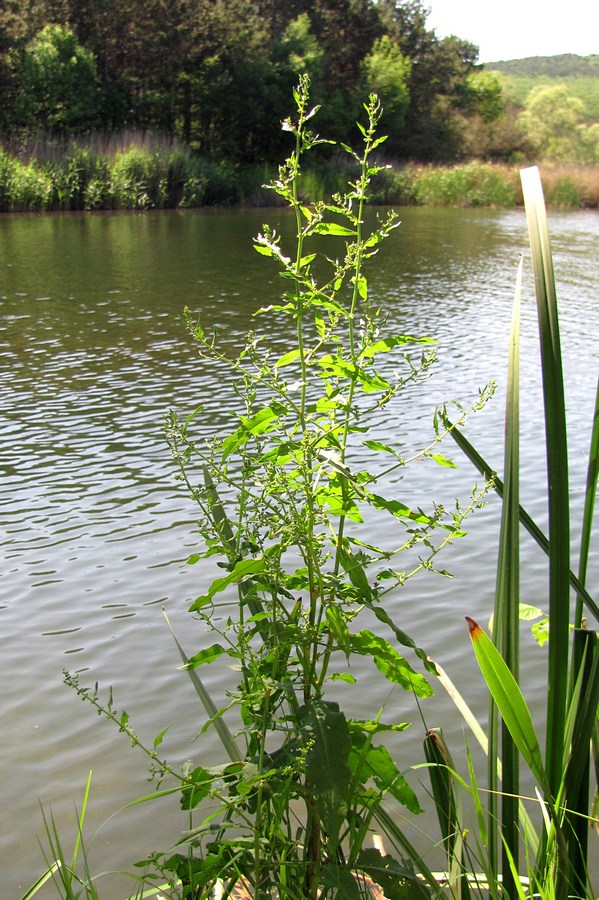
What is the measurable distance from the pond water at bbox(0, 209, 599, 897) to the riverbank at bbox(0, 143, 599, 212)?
820 centimetres

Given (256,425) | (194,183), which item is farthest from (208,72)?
(256,425)

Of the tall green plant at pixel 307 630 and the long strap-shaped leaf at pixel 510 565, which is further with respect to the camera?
the tall green plant at pixel 307 630

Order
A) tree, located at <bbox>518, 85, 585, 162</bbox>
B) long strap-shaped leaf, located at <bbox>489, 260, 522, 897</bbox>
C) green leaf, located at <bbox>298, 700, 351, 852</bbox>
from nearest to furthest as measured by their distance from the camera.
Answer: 1. long strap-shaped leaf, located at <bbox>489, 260, 522, 897</bbox>
2. green leaf, located at <bbox>298, 700, 351, 852</bbox>
3. tree, located at <bbox>518, 85, 585, 162</bbox>

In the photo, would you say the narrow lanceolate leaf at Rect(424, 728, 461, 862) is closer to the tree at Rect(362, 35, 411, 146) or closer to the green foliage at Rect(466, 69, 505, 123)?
the tree at Rect(362, 35, 411, 146)

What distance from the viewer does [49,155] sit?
22047 millimetres

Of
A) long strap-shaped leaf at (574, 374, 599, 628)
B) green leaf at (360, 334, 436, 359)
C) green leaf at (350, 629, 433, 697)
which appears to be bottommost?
green leaf at (350, 629, 433, 697)

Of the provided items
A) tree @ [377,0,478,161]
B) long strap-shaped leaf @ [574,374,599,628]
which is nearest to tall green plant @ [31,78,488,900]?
long strap-shaped leaf @ [574,374,599,628]

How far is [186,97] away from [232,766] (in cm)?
3338

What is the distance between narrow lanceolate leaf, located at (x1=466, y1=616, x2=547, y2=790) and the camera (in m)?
1.04

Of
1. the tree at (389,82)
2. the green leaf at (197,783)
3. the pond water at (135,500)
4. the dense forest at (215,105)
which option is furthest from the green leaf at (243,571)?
the tree at (389,82)

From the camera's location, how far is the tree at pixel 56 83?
27656mm

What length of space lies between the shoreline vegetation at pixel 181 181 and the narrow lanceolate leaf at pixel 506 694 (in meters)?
A: 16.2

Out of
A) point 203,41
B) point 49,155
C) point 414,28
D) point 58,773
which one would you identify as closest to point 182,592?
point 58,773

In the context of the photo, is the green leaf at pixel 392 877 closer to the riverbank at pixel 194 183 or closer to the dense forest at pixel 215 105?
the riverbank at pixel 194 183
